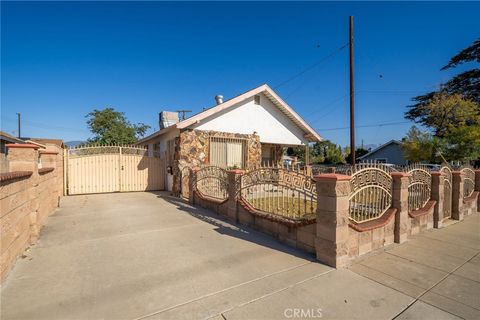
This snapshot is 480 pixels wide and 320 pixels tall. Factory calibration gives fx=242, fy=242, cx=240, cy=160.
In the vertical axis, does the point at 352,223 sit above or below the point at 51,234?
above

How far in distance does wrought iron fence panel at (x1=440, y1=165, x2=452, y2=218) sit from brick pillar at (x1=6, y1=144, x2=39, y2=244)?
401 inches

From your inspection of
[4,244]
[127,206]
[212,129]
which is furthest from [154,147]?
[4,244]

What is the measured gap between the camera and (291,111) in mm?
13164

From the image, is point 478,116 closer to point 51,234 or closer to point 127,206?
point 127,206

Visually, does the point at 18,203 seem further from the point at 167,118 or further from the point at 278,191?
the point at 167,118

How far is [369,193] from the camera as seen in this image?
477 centimetres

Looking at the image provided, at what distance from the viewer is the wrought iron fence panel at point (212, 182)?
7.45m

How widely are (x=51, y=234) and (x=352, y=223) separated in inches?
246

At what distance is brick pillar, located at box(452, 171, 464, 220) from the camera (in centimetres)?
734

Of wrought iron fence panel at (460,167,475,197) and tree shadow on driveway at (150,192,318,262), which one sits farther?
wrought iron fence panel at (460,167,475,197)

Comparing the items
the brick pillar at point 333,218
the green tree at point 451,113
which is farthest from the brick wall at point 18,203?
the green tree at point 451,113

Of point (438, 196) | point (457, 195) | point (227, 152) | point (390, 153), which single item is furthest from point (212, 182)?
point (390, 153)

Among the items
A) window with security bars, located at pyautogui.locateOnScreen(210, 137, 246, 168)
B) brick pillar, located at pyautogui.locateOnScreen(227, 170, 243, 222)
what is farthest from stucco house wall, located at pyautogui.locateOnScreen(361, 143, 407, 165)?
brick pillar, located at pyautogui.locateOnScreen(227, 170, 243, 222)

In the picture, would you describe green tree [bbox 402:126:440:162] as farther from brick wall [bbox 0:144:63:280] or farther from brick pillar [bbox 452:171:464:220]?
brick wall [bbox 0:144:63:280]
